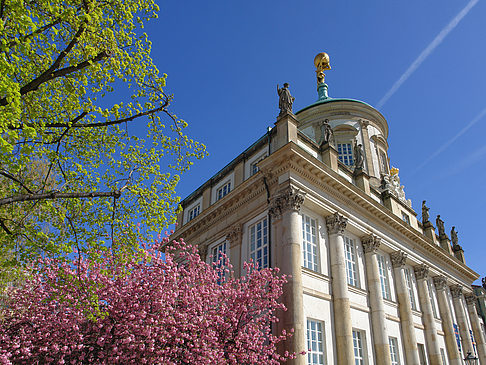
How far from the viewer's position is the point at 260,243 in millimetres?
19547

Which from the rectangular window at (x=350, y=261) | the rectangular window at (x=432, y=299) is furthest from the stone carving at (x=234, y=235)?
the rectangular window at (x=432, y=299)

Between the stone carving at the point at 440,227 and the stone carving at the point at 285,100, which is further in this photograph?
the stone carving at the point at 440,227

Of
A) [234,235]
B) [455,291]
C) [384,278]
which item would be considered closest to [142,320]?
[234,235]

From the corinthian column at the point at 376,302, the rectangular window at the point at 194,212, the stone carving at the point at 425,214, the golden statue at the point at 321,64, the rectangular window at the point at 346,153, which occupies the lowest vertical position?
the corinthian column at the point at 376,302

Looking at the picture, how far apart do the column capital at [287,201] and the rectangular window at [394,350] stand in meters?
10.1

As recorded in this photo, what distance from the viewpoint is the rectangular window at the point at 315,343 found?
15903mm

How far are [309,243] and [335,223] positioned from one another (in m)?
2.10

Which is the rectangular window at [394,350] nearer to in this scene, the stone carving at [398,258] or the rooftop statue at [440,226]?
the stone carving at [398,258]

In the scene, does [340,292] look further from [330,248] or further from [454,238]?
[454,238]

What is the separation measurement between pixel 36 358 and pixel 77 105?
890 centimetres

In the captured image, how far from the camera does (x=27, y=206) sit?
37.4 feet

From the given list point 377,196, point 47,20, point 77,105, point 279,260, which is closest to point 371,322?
point 279,260

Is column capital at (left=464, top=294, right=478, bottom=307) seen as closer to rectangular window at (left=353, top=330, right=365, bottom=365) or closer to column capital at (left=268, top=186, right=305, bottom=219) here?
rectangular window at (left=353, top=330, right=365, bottom=365)

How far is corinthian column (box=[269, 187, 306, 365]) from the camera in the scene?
1500 cm
